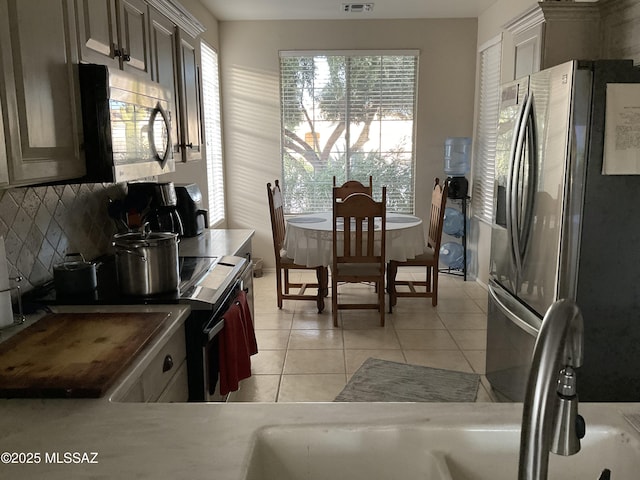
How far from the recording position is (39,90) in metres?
1.45

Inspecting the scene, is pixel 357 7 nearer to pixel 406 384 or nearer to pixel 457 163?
Answer: pixel 457 163

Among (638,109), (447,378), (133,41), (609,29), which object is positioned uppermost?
(609,29)

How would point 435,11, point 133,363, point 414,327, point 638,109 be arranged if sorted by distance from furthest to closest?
1. point 435,11
2. point 414,327
3. point 638,109
4. point 133,363

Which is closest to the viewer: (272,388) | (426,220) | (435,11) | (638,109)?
(638,109)

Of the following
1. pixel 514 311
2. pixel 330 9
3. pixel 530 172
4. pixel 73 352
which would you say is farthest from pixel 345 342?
pixel 330 9

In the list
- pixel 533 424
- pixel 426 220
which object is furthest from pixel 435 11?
pixel 533 424

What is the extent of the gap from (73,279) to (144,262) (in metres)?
0.30

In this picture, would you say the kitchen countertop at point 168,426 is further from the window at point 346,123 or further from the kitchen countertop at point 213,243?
the window at point 346,123

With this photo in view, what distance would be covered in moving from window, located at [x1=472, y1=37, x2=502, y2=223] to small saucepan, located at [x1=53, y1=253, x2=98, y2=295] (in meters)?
3.79

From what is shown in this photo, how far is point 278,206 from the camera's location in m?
4.69

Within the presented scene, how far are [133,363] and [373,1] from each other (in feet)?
13.7

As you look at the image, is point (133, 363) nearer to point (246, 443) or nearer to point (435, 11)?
point (246, 443)

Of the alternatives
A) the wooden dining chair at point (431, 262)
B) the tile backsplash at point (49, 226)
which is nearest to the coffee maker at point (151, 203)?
the tile backsplash at point (49, 226)

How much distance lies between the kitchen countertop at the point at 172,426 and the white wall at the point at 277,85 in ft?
15.1
